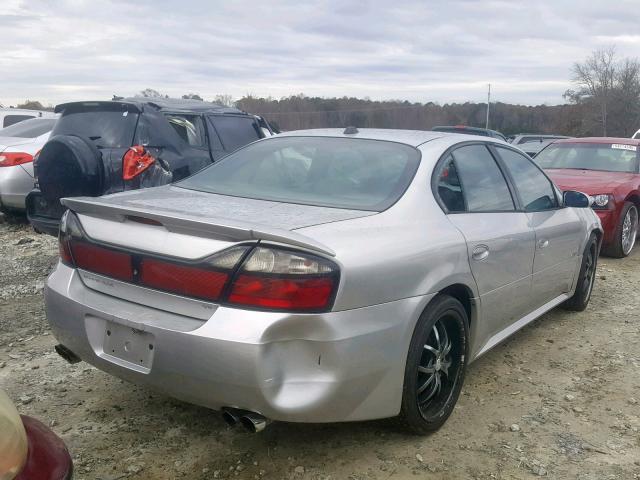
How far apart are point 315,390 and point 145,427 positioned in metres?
1.11

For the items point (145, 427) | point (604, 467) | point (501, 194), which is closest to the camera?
point (604, 467)

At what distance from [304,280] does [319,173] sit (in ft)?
3.68

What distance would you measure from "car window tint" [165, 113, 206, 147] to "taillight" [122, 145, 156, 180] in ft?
2.80

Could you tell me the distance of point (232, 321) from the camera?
234 cm

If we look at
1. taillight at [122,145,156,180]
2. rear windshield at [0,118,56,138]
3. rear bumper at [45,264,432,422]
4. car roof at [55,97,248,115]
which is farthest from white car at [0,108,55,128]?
rear bumper at [45,264,432,422]

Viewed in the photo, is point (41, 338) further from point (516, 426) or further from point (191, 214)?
point (516, 426)

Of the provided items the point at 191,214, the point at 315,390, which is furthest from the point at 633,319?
the point at 191,214

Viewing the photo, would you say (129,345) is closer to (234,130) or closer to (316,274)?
(316,274)

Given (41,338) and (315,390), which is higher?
(315,390)

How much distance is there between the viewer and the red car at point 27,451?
60.1 inches

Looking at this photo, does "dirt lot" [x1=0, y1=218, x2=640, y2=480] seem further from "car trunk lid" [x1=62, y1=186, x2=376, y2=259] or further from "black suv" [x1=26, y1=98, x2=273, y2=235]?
"black suv" [x1=26, y1=98, x2=273, y2=235]

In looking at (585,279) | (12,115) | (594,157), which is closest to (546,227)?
(585,279)

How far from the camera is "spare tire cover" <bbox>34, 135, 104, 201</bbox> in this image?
16.6 ft

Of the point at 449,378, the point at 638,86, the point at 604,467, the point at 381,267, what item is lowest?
the point at 604,467
